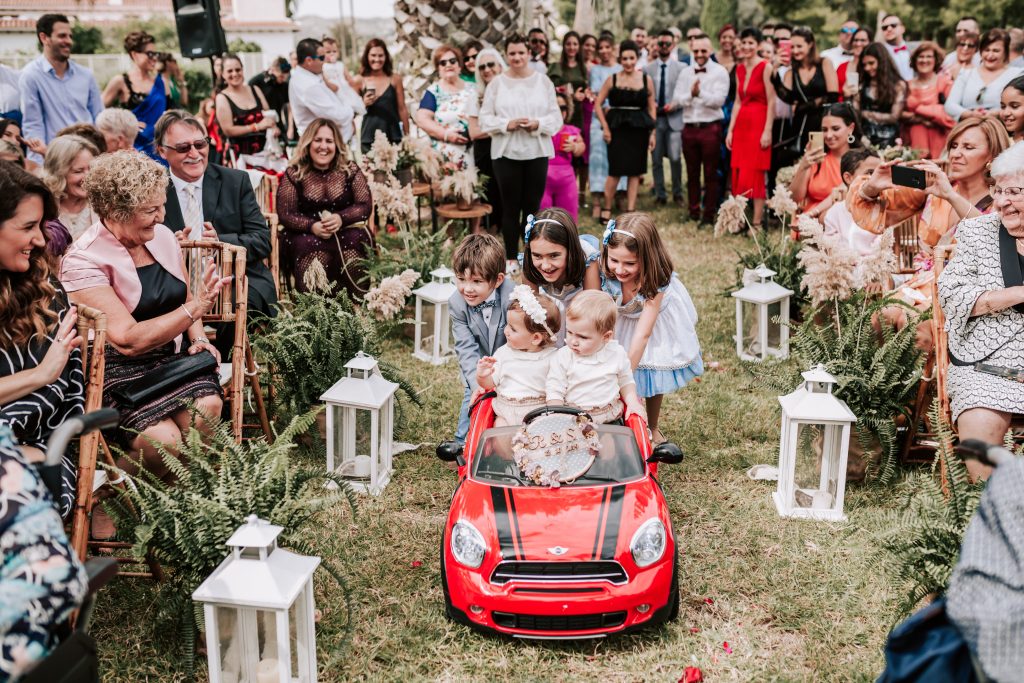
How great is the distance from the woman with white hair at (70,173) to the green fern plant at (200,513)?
2.51 meters

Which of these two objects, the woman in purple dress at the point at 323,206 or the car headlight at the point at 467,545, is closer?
the car headlight at the point at 467,545

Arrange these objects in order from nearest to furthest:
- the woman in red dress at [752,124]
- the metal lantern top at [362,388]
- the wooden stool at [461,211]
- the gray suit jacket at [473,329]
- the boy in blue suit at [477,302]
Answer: the metal lantern top at [362,388] < the boy in blue suit at [477,302] < the gray suit jacket at [473,329] < the wooden stool at [461,211] < the woman in red dress at [752,124]

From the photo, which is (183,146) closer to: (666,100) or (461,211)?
(461,211)

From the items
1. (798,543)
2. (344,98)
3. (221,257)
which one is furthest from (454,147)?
(798,543)

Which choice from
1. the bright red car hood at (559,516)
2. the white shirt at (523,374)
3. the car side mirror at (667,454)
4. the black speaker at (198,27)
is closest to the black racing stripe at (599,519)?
the bright red car hood at (559,516)

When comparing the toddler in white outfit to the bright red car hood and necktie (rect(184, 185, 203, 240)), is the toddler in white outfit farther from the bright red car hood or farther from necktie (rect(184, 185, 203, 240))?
necktie (rect(184, 185, 203, 240))

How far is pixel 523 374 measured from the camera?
14.0ft

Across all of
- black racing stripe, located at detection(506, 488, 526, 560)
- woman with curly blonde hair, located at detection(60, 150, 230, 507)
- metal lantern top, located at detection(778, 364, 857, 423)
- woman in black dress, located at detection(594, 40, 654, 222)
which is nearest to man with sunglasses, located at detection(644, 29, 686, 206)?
woman in black dress, located at detection(594, 40, 654, 222)

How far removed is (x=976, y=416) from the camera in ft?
13.0

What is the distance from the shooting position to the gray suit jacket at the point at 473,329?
477cm

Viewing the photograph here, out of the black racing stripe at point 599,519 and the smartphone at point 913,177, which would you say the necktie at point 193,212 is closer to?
the black racing stripe at point 599,519

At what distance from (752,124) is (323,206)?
5.38m

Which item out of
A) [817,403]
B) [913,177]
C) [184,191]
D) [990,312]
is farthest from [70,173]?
[990,312]

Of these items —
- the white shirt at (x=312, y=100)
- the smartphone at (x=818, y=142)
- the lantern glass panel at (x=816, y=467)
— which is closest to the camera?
the lantern glass panel at (x=816, y=467)
